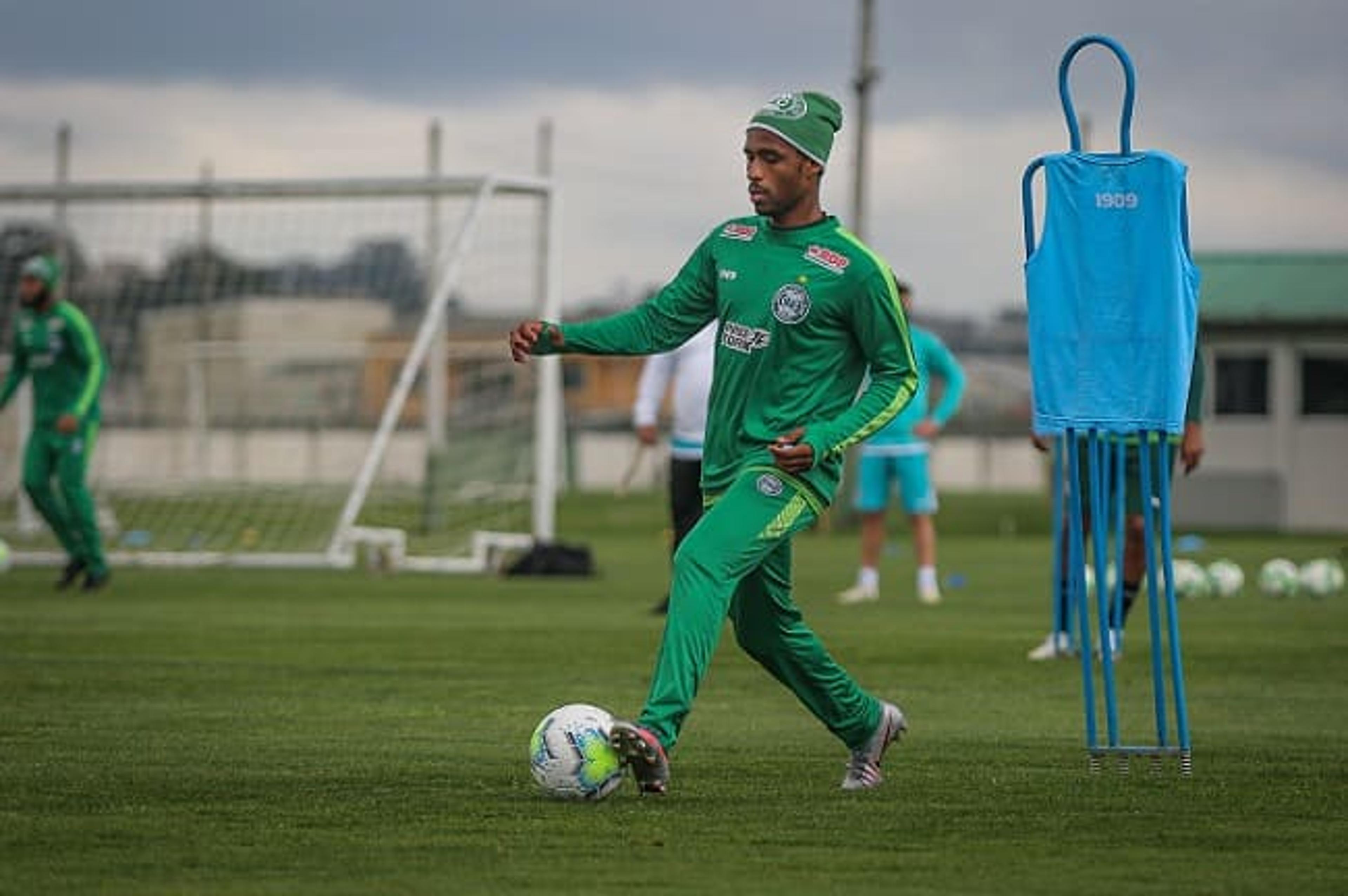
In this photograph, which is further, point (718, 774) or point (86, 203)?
point (86, 203)

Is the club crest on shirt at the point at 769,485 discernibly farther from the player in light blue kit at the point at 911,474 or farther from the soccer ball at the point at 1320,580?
the soccer ball at the point at 1320,580

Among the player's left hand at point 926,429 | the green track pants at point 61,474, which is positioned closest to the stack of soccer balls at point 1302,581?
the player's left hand at point 926,429

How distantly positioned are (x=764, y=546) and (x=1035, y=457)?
183 feet

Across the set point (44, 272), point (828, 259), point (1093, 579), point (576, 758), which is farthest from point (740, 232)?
point (44, 272)

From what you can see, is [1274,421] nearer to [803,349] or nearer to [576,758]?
[803,349]

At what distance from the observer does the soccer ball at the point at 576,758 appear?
8.83 meters

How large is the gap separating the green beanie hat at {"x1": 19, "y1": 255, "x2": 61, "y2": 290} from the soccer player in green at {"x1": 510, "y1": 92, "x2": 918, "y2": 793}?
1284cm

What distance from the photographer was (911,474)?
861 inches

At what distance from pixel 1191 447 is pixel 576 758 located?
7.21 metres

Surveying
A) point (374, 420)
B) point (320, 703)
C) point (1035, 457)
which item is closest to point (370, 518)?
point (374, 420)

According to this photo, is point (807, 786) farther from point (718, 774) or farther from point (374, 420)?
point (374, 420)

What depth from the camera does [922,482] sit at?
71.6 feet

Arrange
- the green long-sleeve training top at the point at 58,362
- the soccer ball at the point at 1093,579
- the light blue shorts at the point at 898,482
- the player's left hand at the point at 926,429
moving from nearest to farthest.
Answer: the soccer ball at the point at 1093,579
the player's left hand at the point at 926,429
the green long-sleeve training top at the point at 58,362
the light blue shorts at the point at 898,482

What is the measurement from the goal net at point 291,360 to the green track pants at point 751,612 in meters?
17.4
